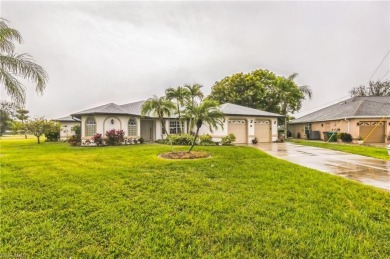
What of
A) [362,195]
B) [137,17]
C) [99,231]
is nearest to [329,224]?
[362,195]

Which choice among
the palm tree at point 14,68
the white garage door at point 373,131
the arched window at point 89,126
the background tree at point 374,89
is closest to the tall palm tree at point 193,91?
the arched window at point 89,126

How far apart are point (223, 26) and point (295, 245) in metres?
15.4

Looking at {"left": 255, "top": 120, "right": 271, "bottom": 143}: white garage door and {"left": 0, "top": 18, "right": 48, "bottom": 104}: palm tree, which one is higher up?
{"left": 0, "top": 18, "right": 48, "bottom": 104}: palm tree

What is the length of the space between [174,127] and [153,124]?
8.00 feet

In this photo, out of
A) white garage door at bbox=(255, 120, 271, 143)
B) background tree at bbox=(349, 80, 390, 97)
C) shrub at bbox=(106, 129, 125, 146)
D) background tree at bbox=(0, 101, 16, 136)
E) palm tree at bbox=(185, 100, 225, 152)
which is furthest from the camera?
background tree at bbox=(349, 80, 390, 97)

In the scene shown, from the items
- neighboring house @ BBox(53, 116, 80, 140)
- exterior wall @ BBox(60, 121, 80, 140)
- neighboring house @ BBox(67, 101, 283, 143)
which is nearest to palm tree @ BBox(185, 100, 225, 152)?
neighboring house @ BBox(67, 101, 283, 143)

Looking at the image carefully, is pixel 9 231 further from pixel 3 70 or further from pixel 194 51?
pixel 194 51

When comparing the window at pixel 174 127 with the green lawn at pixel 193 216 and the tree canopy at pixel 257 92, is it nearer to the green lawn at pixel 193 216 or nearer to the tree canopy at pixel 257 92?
the tree canopy at pixel 257 92

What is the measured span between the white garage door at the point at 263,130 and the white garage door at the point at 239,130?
1574mm

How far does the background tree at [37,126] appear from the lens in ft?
69.1

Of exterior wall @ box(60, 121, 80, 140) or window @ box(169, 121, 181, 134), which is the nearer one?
window @ box(169, 121, 181, 134)

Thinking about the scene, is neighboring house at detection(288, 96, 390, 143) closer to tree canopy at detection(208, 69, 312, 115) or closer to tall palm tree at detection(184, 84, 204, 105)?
tree canopy at detection(208, 69, 312, 115)

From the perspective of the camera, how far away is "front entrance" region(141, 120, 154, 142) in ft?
73.1

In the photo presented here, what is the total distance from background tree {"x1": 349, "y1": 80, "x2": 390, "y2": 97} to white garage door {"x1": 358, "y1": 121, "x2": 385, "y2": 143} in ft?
82.5
